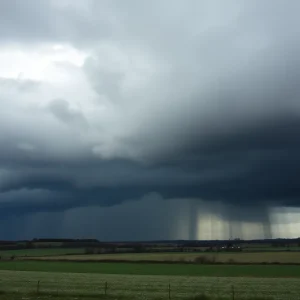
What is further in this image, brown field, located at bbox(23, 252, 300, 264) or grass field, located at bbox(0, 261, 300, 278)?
brown field, located at bbox(23, 252, 300, 264)

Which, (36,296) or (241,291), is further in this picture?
(241,291)

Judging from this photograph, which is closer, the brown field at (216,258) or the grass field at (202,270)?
the grass field at (202,270)

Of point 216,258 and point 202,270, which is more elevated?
point 216,258

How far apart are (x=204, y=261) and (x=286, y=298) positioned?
76573 millimetres

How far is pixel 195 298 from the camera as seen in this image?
3794 cm

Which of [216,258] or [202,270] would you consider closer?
[202,270]

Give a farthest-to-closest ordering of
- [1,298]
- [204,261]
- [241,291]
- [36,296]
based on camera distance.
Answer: [204,261] → [241,291] → [36,296] → [1,298]

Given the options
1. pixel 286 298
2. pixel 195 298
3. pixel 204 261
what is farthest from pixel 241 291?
pixel 204 261

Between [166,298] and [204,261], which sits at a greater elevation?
[204,261]

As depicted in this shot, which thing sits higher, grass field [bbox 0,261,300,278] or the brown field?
the brown field

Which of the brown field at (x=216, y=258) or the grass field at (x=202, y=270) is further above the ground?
the brown field at (x=216, y=258)

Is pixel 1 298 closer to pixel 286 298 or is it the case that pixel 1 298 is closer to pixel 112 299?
pixel 112 299

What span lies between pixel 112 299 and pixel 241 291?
16685 millimetres

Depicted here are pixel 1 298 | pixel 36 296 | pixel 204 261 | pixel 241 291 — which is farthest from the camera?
pixel 204 261
